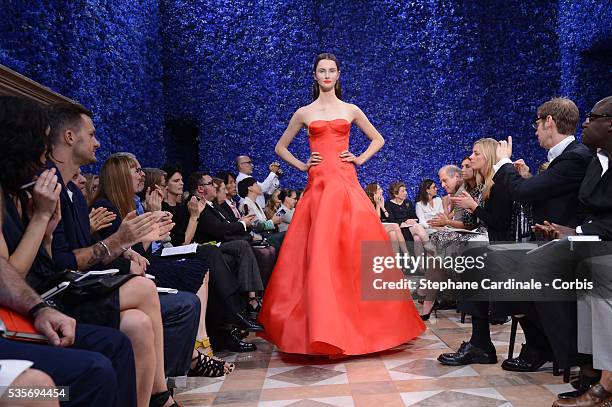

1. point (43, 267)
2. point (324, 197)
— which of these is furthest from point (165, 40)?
point (43, 267)

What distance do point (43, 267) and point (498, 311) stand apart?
231 centimetres

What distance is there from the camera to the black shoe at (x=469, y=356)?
3.49m

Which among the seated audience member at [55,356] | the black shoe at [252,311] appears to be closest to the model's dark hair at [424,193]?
the black shoe at [252,311]

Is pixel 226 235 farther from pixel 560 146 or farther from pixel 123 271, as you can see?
pixel 560 146

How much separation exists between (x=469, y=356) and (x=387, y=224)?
335 centimetres

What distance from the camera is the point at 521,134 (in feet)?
30.8

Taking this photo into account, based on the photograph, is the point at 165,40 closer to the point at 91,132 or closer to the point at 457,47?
the point at 457,47

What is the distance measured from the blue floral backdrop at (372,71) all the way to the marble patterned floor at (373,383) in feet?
19.1

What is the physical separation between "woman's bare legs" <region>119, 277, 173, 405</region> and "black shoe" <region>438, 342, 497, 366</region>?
5.50 ft

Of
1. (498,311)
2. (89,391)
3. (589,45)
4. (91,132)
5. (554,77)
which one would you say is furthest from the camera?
(554,77)

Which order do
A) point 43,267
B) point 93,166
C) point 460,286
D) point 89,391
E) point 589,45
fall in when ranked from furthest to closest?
1. point 589,45
2. point 93,166
3. point 460,286
4. point 43,267
5. point 89,391

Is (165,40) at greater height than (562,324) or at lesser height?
greater

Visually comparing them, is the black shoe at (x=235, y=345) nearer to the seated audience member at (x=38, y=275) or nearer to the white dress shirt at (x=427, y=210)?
the seated audience member at (x=38, y=275)

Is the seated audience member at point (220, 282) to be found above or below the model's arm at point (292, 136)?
below
